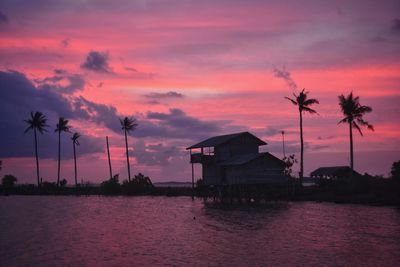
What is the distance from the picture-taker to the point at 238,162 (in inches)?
2312

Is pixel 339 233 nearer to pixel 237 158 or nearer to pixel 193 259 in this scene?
pixel 193 259

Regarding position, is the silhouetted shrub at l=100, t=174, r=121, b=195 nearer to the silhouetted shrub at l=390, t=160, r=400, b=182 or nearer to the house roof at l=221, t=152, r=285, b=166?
the house roof at l=221, t=152, r=285, b=166

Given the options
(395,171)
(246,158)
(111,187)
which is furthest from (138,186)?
(395,171)

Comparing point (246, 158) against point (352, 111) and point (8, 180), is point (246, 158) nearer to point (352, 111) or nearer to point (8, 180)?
point (352, 111)

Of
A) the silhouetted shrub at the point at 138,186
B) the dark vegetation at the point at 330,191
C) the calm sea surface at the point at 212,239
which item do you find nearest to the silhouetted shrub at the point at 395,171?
the dark vegetation at the point at 330,191

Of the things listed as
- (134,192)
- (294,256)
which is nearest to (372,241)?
(294,256)

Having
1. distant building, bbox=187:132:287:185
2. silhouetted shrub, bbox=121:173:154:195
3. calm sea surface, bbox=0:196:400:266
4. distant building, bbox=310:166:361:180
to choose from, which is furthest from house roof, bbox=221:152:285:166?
silhouetted shrub, bbox=121:173:154:195

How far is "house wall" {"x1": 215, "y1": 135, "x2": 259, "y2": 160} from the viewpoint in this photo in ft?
208

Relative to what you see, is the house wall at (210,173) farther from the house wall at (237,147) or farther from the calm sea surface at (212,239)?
the calm sea surface at (212,239)

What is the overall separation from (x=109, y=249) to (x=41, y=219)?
21.5 meters

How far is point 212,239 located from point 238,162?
2794 centimetres

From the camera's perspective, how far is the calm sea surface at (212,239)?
24391 millimetres

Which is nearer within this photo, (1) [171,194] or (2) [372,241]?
(2) [372,241]

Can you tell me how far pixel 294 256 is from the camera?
24.8m
